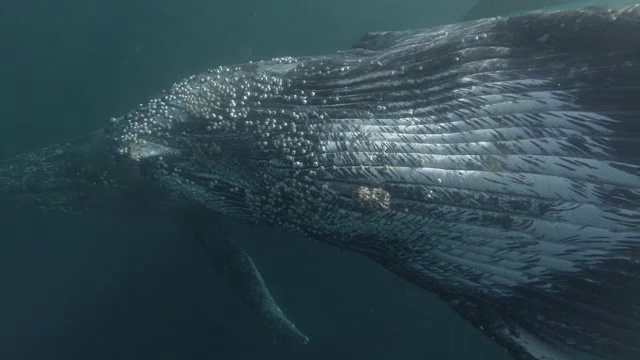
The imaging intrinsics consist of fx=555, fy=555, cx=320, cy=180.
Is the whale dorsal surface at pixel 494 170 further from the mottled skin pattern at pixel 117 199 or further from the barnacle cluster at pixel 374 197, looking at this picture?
the mottled skin pattern at pixel 117 199

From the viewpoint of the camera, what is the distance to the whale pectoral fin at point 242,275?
11.5 metres

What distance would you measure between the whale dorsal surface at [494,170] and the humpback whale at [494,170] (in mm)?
13

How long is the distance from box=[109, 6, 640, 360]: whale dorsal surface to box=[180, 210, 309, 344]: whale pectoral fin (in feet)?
14.1

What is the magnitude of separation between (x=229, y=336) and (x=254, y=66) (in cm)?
653

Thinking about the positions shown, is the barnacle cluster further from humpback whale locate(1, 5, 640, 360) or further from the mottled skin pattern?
the mottled skin pattern

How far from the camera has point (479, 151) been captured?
518 cm

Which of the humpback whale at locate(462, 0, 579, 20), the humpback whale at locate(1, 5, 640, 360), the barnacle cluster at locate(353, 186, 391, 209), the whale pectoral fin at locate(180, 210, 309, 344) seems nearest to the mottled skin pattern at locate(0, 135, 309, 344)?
the whale pectoral fin at locate(180, 210, 309, 344)

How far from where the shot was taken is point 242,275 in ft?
38.0

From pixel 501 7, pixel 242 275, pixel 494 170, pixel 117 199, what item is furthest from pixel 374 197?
pixel 501 7

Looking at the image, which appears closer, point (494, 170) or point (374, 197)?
point (494, 170)

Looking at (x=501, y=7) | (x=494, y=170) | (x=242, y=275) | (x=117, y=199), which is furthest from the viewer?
(x=501, y=7)

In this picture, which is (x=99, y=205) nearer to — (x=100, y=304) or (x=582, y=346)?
(x=100, y=304)

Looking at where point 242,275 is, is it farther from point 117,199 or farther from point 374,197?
point 374,197

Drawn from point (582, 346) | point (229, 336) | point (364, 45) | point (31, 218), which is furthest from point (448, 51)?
point (31, 218)
